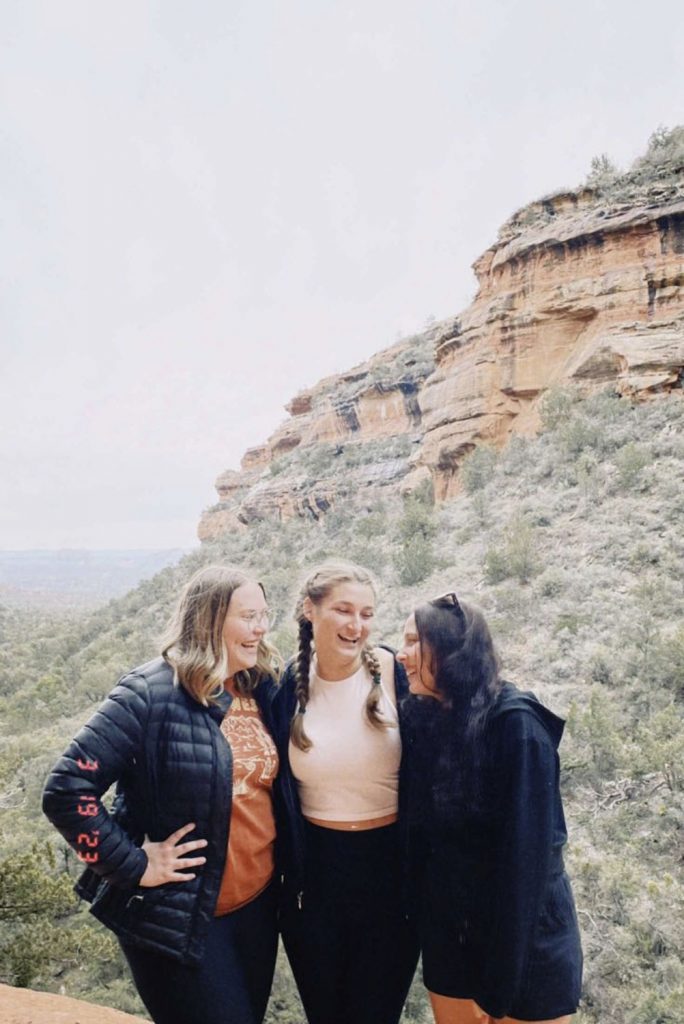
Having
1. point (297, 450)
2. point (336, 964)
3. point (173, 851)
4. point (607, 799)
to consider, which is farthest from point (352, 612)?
point (297, 450)

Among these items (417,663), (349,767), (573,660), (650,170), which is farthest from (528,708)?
(650,170)

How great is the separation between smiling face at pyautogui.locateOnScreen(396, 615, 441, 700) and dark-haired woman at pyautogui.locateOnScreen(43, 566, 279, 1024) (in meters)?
0.50

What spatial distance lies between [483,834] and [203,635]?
103 centimetres

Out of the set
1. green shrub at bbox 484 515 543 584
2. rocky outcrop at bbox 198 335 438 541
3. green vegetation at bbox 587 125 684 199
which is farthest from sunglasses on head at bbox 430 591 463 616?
rocky outcrop at bbox 198 335 438 541

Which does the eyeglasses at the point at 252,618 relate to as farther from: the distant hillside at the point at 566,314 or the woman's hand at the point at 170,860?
the distant hillside at the point at 566,314

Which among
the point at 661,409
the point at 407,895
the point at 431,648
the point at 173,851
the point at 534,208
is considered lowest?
the point at 407,895

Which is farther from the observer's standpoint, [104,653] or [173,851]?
[104,653]

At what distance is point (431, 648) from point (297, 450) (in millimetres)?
33987

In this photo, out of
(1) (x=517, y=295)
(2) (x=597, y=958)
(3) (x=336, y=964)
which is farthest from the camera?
(1) (x=517, y=295)

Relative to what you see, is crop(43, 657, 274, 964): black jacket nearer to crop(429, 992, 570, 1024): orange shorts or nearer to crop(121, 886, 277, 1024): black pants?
crop(121, 886, 277, 1024): black pants

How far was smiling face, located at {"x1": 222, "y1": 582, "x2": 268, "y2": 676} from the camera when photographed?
1936mm

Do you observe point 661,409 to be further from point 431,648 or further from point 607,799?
point 431,648

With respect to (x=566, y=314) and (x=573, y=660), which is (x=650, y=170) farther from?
(x=573, y=660)

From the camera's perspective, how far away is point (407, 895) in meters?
1.94
